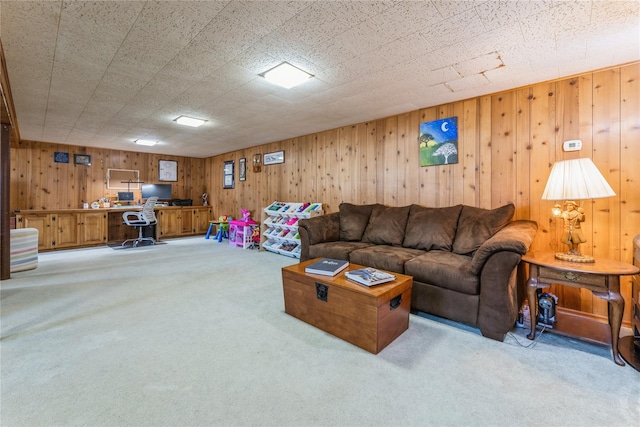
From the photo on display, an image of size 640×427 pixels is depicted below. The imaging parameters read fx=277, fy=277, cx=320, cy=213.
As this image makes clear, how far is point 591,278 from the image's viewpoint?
1.78 meters

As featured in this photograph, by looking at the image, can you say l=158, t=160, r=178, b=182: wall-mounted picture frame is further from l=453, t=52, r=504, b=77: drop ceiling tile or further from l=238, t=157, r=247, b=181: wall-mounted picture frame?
l=453, t=52, r=504, b=77: drop ceiling tile

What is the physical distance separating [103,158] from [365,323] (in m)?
7.14

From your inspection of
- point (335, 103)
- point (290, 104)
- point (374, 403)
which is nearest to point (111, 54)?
point (290, 104)

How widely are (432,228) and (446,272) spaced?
820 mm

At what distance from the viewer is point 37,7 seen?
1661mm

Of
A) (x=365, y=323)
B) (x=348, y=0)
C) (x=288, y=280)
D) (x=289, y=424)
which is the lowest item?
(x=289, y=424)

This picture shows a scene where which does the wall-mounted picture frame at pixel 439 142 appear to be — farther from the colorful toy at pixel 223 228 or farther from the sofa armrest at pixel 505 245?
the colorful toy at pixel 223 228

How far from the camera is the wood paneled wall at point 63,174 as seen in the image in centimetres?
538

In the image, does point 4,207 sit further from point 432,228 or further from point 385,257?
point 432,228

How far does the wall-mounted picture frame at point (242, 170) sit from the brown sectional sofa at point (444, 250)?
11.5 ft

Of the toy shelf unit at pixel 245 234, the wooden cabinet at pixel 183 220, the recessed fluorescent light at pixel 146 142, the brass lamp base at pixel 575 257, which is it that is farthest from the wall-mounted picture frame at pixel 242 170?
the brass lamp base at pixel 575 257

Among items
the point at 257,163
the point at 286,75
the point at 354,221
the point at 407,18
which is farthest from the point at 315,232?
the point at 257,163

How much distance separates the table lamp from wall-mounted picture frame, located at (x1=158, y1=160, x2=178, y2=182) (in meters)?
7.73

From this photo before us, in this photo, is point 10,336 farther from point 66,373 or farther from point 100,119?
point 100,119
